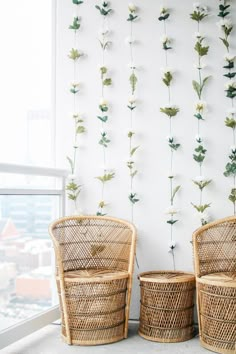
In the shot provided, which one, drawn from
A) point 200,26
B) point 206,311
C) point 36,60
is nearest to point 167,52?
point 200,26

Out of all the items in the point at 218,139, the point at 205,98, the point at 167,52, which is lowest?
the point at 218,139

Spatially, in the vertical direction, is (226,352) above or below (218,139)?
below

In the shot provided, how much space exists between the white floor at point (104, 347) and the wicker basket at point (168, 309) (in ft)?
0.19

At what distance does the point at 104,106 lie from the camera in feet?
12.1

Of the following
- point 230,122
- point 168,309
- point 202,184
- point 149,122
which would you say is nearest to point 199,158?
point 202,184

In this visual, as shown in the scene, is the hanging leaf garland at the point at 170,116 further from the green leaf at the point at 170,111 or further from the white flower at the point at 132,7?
the white flower at the point at 132,7

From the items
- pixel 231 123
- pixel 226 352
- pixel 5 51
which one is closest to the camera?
pixel 226 352

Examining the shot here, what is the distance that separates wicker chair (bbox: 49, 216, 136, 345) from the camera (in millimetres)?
3000

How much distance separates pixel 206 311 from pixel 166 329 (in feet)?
1.01

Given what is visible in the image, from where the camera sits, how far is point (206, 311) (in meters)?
2.96

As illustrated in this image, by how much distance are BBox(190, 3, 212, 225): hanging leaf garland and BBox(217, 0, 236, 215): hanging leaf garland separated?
131mm

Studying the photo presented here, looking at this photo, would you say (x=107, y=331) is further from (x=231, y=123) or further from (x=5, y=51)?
(x=5, y=51)

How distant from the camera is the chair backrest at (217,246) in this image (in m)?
3.20

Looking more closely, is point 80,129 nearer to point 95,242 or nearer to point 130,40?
point 130,40
